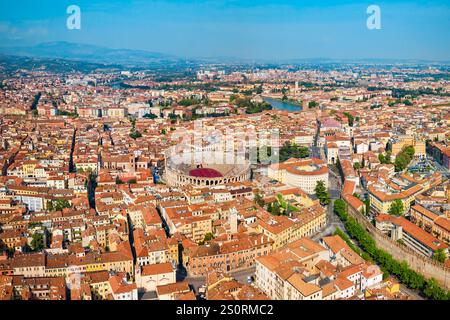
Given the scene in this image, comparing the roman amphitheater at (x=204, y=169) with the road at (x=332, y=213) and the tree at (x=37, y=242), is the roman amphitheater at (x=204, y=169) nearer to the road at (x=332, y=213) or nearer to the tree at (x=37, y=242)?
the road at (x=332, y=213)

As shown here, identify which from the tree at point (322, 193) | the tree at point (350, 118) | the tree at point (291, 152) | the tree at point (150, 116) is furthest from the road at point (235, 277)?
the tree at point (150, 116)

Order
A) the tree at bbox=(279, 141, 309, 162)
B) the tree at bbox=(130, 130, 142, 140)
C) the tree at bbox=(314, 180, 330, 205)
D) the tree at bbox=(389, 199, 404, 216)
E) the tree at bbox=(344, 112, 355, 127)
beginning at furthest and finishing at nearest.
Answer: the tree at bbox=(344, 112, 355, 127)
the tree at bbox=(130, 130, 142, 140)
the tree at bbox=(279, 141, 309, 162)
the tree at bbox=(314, 180, 330, 205)
the tree at bbox=(389, 199, 404, 216)

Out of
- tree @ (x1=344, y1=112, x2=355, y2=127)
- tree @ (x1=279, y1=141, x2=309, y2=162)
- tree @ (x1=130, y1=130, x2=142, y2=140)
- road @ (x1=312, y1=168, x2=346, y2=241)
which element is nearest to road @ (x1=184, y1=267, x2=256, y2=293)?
road @ (x1=312, y1=168, x2=346, y2=241)

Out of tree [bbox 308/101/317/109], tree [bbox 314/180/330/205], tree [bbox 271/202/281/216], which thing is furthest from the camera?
tree [bbox 308/101/317/109]

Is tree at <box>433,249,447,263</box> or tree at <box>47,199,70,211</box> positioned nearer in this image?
tree at <box>433,249,447,263</box>

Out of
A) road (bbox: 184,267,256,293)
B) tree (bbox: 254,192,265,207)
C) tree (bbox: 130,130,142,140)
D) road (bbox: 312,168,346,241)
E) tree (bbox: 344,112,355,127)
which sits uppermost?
tree (bbox: 344,112,355,127)

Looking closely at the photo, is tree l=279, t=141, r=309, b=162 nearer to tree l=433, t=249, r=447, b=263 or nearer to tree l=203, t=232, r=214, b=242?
tree l=203, t=232, r=214, b=242

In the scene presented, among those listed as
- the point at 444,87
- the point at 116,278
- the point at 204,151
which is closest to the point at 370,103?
the point at 444,87
